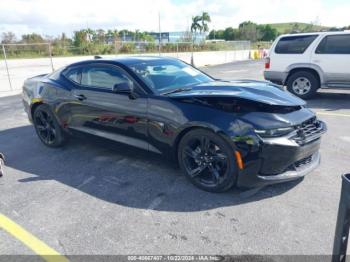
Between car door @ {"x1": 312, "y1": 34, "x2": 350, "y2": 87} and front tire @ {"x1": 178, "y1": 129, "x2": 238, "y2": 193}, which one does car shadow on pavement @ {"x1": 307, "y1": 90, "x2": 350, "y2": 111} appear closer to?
car door @ {"x1": 312, "y1": 34, "x2": 350, "y2": 87}

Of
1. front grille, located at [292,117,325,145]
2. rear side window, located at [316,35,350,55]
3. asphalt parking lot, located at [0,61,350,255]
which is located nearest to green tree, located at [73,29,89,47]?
rear side window, located at [316,35,350,55]

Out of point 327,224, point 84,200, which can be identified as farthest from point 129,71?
point 327,224

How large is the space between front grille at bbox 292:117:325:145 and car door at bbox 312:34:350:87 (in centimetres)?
537

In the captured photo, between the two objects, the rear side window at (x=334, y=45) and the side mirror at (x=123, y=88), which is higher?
the rear side window at (x=334, y=45)

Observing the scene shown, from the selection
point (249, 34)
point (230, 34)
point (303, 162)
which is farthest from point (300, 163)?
point (230, 34)

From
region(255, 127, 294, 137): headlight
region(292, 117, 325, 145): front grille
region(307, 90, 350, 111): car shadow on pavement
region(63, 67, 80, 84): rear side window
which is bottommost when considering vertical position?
region(307, 90, 350, 111): car shadow on pavement

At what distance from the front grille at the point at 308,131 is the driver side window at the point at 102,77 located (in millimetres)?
2048

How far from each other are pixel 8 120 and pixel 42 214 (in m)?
4.89

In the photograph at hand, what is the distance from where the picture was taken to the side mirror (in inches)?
145

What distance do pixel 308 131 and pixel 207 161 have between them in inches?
43.8

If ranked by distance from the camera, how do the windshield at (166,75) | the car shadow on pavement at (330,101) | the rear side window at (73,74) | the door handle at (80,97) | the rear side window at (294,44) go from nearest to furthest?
the windshield at (166,75) → the door handle at (80,97) → the rear side window at (73,74) → the car shadow on pavement at (330,101) → the rear side window at (294,44)

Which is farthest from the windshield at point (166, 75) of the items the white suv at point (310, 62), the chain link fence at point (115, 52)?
the chain link fence at point (115, 52)

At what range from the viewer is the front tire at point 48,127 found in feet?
15.8

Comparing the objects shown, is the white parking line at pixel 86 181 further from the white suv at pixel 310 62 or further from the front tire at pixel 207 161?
the white suv at pixel 310 62
